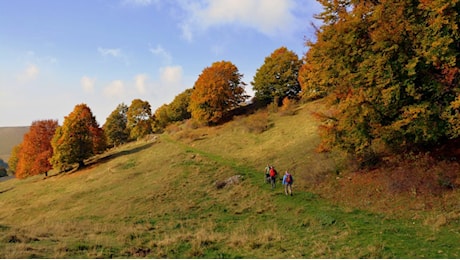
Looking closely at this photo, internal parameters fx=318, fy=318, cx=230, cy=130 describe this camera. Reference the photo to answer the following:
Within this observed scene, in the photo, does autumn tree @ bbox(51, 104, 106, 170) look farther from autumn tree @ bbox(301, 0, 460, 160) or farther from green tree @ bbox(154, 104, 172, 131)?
autumn tree @ bbox(301, 0, 460, 160)

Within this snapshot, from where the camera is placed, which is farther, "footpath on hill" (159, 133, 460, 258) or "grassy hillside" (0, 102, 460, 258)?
"grassy hillside" (0, 102, 460, 258)

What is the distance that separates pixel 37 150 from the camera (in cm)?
5519

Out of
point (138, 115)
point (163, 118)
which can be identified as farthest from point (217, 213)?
point (163, 118)

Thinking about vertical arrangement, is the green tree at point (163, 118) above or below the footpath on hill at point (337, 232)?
above

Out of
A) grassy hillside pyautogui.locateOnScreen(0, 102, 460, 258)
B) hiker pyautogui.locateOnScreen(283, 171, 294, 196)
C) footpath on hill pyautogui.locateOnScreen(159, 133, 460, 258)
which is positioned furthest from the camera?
hiker pyautogui.locateOnScreen(283, 171, 294, 196)

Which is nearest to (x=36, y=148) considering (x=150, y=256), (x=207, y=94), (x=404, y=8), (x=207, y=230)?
(x=207, y=94)

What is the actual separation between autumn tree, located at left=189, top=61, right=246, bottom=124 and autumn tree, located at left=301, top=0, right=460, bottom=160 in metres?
38.8

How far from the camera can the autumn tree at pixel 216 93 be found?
197 feet

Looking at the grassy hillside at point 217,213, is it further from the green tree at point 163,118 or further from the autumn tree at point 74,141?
the green tree at point 163,118

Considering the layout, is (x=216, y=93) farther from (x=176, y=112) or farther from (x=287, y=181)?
(x=287, y=181)

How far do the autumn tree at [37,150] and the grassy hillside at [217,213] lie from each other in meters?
6.24

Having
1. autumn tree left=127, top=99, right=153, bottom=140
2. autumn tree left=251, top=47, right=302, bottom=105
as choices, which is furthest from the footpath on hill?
autumn tree left=127, top=99, right=153, bottom=140

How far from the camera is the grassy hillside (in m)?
12.0

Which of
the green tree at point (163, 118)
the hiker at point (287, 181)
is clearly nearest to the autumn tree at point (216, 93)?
the green tree at point (163, 118)
